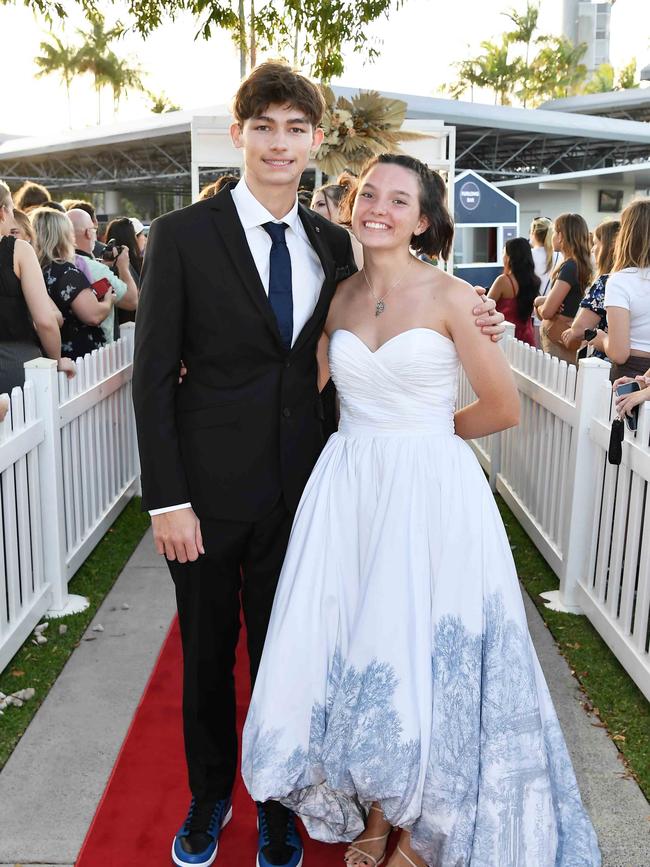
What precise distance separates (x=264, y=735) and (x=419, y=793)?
1.55 ft

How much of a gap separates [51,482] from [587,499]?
2678 millimetres

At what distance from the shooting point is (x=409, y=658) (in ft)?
8.48

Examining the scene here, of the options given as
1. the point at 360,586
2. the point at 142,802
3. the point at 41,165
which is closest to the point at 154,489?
the point at 360,586

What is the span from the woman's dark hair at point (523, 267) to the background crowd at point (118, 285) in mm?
485

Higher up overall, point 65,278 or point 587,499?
point 65,278

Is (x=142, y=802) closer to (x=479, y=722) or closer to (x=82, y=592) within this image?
(x=479, y=722)

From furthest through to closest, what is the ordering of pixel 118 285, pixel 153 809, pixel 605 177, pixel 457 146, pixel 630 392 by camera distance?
pixel 457 146, pixel 605 177, pixel 118 285, pixel 630 392, pixel 153 809

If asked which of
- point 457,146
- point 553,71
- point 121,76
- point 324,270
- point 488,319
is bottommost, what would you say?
point 488,319

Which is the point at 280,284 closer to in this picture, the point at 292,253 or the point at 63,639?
the point at 292,253

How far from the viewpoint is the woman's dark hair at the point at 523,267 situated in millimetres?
8438

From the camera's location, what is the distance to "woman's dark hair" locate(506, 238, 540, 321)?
332 inches

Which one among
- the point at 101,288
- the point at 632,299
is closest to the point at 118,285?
the point at 101,288

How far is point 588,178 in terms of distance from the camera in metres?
23.1

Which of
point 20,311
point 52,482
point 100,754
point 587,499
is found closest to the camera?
point 100,754
